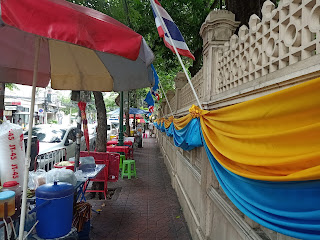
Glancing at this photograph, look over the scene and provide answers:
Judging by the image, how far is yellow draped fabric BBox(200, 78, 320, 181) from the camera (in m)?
1.12

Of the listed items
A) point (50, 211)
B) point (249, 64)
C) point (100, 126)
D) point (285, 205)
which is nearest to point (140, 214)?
point (50, 211)

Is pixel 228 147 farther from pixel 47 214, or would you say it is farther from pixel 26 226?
pixel 26 226

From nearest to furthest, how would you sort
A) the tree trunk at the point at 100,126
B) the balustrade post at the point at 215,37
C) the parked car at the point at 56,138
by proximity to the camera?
the balustrade post at the point at 215,37, the tree trunk at the point at 100,126, the parked car at the point at 56,138

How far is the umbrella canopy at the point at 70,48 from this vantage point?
188cm

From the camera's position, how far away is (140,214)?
223 inches

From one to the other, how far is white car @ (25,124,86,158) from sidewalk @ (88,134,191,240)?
8.79 feet

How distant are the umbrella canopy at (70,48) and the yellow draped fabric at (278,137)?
1193mm

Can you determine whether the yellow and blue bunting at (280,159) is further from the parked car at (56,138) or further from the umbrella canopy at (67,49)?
the parked car at (56,138)

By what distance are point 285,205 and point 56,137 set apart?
32.3 ft

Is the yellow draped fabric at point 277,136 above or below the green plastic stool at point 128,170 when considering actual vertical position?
above

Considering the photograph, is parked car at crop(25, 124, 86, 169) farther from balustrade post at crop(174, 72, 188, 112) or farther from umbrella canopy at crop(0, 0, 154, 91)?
umbrella canopy at crop(0, 0, 154, 91)

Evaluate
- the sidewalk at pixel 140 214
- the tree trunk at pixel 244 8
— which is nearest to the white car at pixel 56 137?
the sidewalk at pixel 140 214

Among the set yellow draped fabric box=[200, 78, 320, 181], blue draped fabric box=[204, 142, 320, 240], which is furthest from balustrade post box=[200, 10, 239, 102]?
blue draped fabric box=[204, 142, 320, 240]

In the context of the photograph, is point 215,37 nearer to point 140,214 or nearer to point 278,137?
point 278,137
